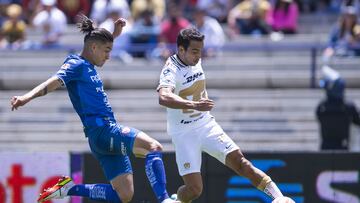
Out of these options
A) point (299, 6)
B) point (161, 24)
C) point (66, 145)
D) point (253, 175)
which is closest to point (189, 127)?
point (253, 175)

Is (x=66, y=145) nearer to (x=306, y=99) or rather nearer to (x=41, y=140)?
(x=41, y=140)

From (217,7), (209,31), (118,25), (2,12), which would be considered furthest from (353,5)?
(118,25)

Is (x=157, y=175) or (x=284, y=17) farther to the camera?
(x=284, y=17)

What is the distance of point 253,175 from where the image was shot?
38.2 feet

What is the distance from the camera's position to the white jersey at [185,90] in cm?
1145

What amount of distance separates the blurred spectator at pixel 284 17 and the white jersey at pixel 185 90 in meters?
7.27

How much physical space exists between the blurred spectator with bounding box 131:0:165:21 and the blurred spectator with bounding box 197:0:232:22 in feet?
2.35

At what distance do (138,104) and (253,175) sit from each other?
6551 mm

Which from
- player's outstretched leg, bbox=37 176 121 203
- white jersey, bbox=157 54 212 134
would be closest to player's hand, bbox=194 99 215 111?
white jersey, bbox=157 54 212 134

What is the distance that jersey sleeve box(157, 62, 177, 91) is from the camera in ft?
36.8

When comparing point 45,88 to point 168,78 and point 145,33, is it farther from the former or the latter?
point 145,33

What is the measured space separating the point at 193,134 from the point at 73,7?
9.45 metres

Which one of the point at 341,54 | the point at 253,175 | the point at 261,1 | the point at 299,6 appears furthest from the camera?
the point at 299,6

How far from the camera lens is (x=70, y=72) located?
10898 mm
